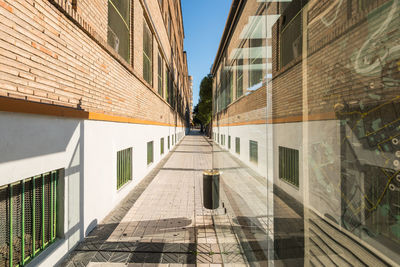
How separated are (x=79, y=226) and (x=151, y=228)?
52.1 inches

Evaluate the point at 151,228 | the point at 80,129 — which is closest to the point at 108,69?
the point at 80,129

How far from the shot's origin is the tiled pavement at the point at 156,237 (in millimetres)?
2906

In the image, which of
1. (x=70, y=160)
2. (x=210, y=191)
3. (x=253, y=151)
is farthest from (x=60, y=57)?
(x=210, y=191)

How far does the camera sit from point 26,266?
2301 mm

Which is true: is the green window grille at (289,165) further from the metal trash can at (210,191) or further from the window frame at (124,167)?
the window frame at (124,167)

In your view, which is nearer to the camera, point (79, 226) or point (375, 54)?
point (375, 54)

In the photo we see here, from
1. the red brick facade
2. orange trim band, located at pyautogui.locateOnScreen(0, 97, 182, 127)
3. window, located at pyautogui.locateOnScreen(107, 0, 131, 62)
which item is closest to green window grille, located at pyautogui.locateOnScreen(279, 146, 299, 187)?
orange trim band, located at pyautogui.locateOnScreen(0, 97, 182, 127)

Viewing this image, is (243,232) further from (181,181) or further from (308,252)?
(181,181)

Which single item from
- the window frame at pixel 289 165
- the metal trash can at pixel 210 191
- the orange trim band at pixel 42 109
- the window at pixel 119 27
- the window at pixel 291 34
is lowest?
the metal trash can at pixel 210 191

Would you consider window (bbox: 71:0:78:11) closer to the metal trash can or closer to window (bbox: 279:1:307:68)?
window (bbox: 279:1:307:68)

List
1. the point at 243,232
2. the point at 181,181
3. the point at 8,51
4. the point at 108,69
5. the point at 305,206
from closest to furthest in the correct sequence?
the point at 305,206, the point at 8,51, the point at 243,232, the point at 108,69, the point at 181,181

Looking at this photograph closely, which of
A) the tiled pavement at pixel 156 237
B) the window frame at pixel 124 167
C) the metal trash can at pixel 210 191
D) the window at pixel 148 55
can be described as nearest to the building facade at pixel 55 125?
the window frame at pixel 124 167

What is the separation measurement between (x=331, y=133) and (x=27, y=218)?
3.59 metres

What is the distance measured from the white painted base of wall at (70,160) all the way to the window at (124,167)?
0.90ft
